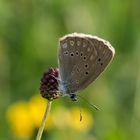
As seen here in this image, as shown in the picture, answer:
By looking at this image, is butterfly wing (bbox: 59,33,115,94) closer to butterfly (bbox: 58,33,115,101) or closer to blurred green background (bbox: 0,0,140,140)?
butterfly (bbox: 58,33,115,101)

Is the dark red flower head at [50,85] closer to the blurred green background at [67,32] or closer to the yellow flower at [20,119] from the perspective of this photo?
the yellow flower at [20,119]

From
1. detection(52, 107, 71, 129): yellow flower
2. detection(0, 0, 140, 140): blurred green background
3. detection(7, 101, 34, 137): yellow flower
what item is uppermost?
detection(0, 0, 140, 140): blurred green background

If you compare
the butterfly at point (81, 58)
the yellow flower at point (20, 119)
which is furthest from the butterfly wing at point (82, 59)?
the yellow flower at point (20, 119)

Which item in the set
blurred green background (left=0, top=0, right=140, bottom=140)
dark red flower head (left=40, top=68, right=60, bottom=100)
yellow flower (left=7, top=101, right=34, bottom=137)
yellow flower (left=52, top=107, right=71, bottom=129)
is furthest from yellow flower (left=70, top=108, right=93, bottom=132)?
dark red flower head (left=40, top=68, right=60, bottom=100)

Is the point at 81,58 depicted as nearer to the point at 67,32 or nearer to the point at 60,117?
the point at 60,117

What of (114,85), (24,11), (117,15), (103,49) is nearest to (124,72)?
(114,85)

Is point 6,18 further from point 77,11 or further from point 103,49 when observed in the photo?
point 103,49
